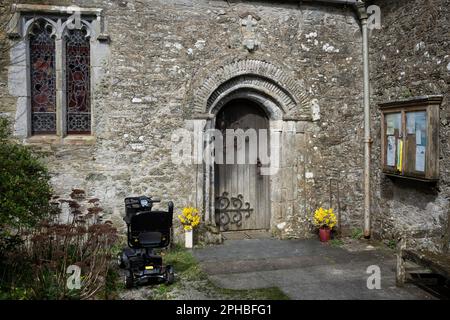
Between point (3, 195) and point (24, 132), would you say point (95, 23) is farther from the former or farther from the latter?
point (3, 195)

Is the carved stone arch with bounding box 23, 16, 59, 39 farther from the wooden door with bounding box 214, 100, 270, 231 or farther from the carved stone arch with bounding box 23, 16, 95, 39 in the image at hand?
the wooden door with bounding box 214, 100, 270, 231

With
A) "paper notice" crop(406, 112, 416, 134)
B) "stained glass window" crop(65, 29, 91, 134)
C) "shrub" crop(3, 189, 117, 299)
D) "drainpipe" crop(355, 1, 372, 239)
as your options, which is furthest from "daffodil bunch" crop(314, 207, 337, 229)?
"stained glass window" crop(65, 29, 91, 134)

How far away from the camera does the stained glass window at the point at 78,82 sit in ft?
22.3

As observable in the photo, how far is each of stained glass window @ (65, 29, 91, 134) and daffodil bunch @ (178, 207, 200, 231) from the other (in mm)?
2092

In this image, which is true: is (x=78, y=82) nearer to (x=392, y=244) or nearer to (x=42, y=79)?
(x=42, y=79)

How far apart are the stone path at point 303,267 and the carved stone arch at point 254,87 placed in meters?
2.32

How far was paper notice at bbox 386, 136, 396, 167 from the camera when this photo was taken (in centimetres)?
695

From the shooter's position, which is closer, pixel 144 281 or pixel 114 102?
pixel 144 281

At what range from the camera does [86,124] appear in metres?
6.88

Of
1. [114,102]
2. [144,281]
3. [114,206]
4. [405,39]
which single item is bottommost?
[144,281]

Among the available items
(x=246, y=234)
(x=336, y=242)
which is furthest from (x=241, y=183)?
(x=336, y=242)

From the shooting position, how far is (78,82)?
684cm

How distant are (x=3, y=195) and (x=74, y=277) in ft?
3.90

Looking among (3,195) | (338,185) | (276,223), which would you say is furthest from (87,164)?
(338,185)
